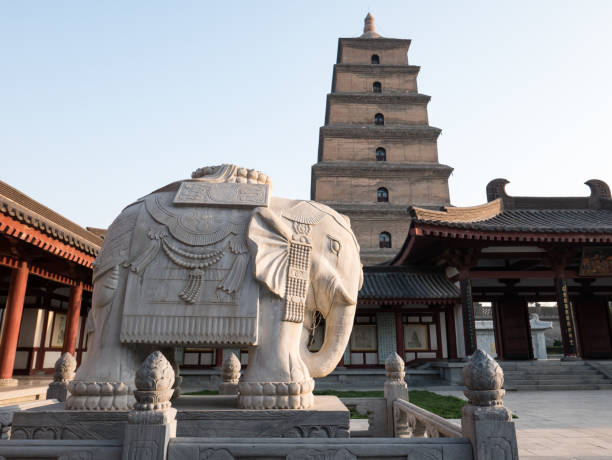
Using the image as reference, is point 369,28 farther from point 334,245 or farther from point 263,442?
point 263,442

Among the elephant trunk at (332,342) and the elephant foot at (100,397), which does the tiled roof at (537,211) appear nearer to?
the elephant trunk at (332,342)

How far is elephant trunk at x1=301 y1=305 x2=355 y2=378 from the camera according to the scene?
3.38 m

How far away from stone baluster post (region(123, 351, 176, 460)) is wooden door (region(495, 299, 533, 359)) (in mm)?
15642

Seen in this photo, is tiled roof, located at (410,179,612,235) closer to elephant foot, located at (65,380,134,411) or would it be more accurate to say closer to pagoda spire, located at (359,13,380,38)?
elephant foot, located at (65,380,134,411)

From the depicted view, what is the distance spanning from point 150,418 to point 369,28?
29.3 meters

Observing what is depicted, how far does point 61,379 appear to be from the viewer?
5023 mm

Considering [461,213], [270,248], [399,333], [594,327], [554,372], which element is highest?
[461,213]

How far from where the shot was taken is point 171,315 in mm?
3059

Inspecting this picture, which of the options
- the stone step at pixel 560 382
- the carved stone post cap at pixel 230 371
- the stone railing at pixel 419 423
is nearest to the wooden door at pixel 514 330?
the stone step at pixel 560 382

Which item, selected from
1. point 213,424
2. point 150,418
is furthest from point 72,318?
point 150,418

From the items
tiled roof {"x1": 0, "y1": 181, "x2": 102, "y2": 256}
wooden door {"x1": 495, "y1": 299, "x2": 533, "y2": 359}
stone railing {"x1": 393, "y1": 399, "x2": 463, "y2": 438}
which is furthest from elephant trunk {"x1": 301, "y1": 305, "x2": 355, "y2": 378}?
wooden door {"x1": 495, "y1": 299, "x2": 533, "y2": 359}

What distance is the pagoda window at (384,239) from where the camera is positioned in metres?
21.3

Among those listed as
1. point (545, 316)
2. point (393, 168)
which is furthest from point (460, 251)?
point (545, 316)

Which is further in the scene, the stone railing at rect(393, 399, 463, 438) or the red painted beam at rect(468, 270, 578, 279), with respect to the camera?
the red painted beam at rect(468, 270, 578, 279)
